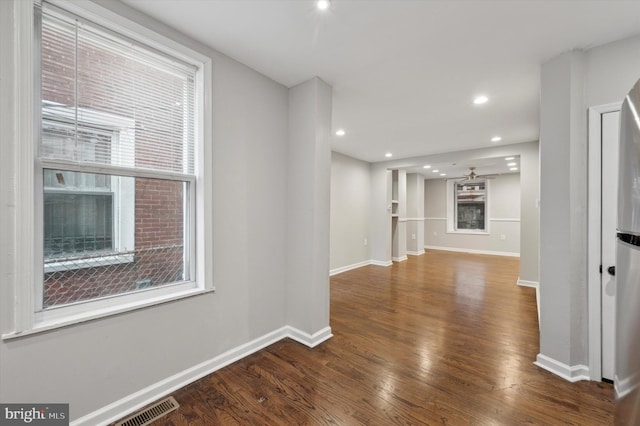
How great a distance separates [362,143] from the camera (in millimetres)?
4762

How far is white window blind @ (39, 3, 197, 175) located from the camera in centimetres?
144

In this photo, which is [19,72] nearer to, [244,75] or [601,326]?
[244,75]

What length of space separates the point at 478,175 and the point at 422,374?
737cm

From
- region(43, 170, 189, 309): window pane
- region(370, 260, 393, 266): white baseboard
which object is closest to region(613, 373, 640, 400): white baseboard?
region(43, 170, 189, 309): window pane

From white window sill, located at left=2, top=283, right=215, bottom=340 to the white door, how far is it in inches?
120

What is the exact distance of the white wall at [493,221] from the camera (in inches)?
301

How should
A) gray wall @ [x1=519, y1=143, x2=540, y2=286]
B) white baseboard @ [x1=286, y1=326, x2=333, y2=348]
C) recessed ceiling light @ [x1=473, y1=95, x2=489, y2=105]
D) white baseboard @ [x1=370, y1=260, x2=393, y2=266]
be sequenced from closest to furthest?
white baseboard @ [x1=286, y1=326, x2=333, y2=348]
recessed ceiling light @ [x1=473, y1=95, x2=489, y2=105]
gray wall @ [x1=519, y1=143, x2=540, y2=286]
white baseboard @ [x1=370, y1=260, x2=393, y2=266]

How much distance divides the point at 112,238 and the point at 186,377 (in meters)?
1.14

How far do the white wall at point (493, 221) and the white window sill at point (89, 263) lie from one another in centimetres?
912

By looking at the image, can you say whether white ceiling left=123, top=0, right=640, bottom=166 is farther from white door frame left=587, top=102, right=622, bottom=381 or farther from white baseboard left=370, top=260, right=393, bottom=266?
white baseboard left=370, top=260, right=393, bottom=266

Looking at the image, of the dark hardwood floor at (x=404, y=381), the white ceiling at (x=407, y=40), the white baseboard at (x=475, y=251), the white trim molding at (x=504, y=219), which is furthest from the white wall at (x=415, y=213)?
the white ceiling at (x=407, y=40)

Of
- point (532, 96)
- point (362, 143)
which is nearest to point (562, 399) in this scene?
point (532, 96)

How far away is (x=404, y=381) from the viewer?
1938 mm

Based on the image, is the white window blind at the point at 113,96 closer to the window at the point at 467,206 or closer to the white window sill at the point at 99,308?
the white window sill at the point at 99,308
